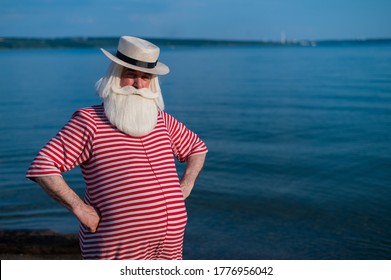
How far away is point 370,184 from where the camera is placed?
10.6 m

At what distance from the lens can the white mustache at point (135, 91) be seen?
330cm

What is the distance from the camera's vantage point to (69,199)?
3199 mm

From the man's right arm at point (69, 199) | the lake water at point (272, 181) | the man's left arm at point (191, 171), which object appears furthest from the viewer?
the lake water at point (272, 181)

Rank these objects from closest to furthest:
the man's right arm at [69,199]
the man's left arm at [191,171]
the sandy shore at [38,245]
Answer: the man's right arm at [69,199]
the man's left arm at [191,171]
the sandy shore at [38,245]

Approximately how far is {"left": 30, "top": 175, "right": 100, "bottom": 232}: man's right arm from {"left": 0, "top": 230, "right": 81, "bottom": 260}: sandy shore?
355 centimetres

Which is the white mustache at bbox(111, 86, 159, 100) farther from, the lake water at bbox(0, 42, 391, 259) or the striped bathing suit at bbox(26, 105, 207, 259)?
the lake water at bbox(0, 42, 391, 259)

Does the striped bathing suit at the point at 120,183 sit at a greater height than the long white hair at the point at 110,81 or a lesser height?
lesser

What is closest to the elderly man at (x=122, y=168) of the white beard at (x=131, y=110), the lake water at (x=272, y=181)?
the white beard at (x=131, y=110)

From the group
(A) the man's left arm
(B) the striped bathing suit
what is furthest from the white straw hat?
(A) the man's left arm

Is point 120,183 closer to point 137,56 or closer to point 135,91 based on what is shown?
point 135,91

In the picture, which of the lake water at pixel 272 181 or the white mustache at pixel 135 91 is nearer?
the white mustache at pixel 135 91

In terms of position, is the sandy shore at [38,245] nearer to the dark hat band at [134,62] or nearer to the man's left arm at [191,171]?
the man's left arm at [191,171]

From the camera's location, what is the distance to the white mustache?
3.30 m

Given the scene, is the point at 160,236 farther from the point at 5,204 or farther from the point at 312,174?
the point at 312,174
